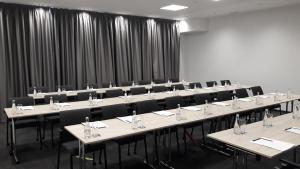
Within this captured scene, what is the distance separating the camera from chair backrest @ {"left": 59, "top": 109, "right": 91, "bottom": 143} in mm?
3530

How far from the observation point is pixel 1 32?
6.70 meters

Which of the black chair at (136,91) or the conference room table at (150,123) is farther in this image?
the black chair at (136,91)

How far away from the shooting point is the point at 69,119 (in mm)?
3654

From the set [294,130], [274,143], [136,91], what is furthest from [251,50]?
[274,143]

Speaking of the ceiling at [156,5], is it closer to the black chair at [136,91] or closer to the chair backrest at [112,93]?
the black chair at [136,91]

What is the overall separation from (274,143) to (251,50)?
662cm

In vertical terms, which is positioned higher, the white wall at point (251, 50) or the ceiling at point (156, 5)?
the ceiling at point (156, 5)

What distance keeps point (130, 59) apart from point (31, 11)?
3449 millimetres

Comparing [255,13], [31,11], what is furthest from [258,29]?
[31,11]

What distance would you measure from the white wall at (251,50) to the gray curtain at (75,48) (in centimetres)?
137

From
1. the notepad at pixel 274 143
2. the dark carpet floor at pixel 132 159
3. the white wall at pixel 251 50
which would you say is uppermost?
the white wall at pixel 251 50

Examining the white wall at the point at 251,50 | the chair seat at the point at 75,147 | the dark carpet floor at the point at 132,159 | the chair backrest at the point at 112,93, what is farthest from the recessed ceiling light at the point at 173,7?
the chair seat at the point at 75,147

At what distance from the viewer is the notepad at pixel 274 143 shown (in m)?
2.39

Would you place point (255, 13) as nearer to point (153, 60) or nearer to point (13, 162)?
point (153, 60)
